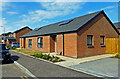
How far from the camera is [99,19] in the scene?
13688 millimetres

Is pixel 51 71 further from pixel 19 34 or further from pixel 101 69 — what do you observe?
pixel 19 34

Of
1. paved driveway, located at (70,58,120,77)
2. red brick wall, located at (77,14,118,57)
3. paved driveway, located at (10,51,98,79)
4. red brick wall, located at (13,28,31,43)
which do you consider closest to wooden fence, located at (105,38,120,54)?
red brick wall, located at (77,14,118,57)

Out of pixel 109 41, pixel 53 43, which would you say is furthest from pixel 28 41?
pixel 109 41

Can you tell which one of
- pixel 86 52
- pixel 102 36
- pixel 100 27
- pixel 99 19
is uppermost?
pixel 99 19

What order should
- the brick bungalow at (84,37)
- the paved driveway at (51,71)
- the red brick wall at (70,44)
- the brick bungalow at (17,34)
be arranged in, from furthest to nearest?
the brick bungalow at (17,34)
the brick bungalow at (84,37)
the red brick wall at (70,44)
the paved driveway at (51,71)

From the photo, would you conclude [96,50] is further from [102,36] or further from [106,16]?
[106,16]

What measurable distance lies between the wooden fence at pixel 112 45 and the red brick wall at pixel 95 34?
72cm

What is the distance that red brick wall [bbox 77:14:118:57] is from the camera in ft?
37.4

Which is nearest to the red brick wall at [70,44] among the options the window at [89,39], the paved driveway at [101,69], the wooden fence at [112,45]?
the window at [89,39]

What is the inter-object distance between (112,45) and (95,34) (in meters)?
3.07

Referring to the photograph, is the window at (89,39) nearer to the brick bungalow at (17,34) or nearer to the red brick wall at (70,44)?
the red brick wall at (70,44)

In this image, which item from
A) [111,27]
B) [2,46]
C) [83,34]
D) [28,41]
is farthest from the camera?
[28,41]

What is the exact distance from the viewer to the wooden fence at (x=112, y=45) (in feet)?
43.3

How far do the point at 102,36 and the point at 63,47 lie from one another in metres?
6.14
